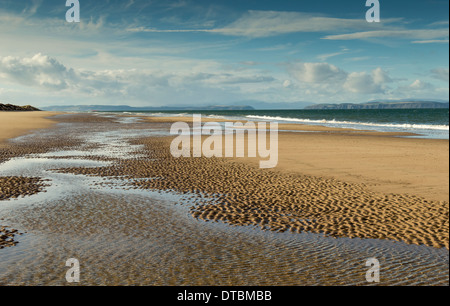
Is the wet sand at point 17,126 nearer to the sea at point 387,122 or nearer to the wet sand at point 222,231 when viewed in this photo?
the wet sand at point 222,231

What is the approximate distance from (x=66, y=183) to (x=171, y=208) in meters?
7.24

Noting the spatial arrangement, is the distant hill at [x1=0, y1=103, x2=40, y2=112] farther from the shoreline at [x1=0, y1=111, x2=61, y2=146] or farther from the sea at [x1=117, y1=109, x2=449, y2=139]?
the sea at [x1=117, y1=109, x2=449, y2=139]

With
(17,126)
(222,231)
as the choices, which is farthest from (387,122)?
(222,231)

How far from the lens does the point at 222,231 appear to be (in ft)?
35.7

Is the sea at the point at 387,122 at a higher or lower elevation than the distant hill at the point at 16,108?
lower

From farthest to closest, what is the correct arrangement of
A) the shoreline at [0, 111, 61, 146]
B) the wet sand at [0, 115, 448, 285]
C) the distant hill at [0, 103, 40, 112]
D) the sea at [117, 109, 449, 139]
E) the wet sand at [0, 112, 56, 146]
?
the distant hill at [0, 103, 40, 112] → the sea at [117, 109, 449, 139] → the wet sand at [0, 112, 56, 146] → the shoreline at [0, 111, 61, 146] → the wet sand at [0, 115, 448, 285]

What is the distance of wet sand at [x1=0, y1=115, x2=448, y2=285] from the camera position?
25.8 ft

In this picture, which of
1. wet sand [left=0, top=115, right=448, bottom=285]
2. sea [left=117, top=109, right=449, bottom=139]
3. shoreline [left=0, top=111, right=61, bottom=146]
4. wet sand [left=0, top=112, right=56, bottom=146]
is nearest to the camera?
wet sand [left=0, top=115, right=448, bottom=285]

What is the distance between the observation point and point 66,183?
56.7ft

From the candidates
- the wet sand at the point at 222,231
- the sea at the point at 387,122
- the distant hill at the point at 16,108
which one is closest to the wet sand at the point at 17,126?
the wet sand at the point at 222,231

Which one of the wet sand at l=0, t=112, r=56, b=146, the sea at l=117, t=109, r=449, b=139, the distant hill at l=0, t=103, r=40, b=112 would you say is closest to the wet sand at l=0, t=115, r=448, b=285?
the wet sand at l=0, t=112, r=56, b=146

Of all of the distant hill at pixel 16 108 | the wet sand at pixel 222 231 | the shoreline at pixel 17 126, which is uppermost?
the distant hill at pixel 16 108

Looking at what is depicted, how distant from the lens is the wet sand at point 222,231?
7.85 metres

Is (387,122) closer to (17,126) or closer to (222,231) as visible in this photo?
(17,126)
